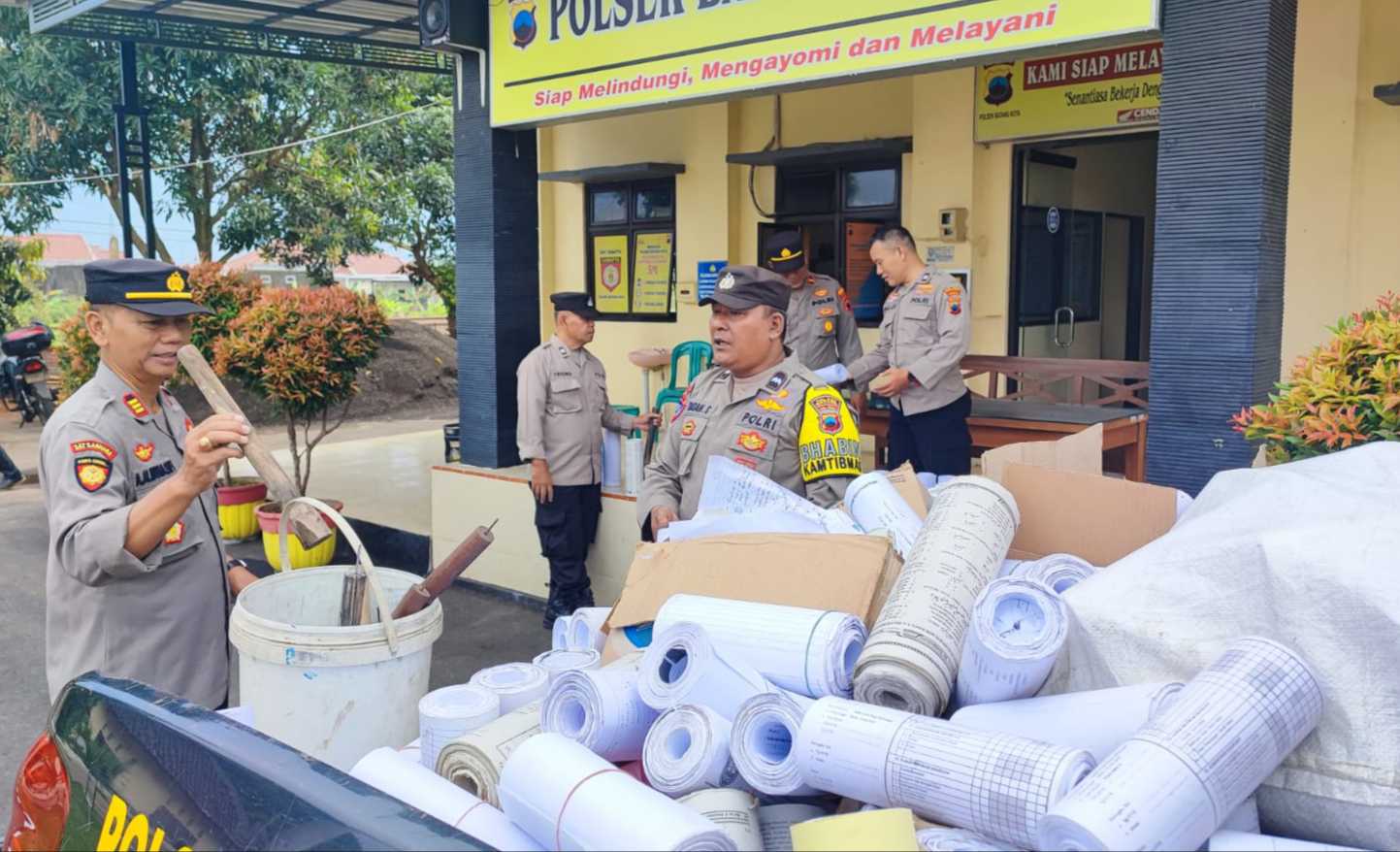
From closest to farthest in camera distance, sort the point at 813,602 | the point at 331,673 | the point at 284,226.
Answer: the point at 813,602
the point at 331,673
the point at 284,226

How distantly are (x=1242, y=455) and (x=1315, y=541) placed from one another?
7.57ft

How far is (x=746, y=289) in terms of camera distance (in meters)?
3.46

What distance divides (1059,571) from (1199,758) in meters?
0.89

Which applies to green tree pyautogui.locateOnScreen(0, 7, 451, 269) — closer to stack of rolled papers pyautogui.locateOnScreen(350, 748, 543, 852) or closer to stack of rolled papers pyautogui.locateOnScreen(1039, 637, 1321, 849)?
stack of rolled papers pyautogui.locateOnScreen(350, 748, 543, 852)

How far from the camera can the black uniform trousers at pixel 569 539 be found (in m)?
5.80

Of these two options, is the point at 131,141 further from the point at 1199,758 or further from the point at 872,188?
the point at 1199,758

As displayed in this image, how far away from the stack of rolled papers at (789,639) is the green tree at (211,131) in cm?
1125

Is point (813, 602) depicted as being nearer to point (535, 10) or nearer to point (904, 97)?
point (535, 10)

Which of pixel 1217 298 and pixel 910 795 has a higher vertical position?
pixel 1217 298

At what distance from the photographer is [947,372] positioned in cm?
574

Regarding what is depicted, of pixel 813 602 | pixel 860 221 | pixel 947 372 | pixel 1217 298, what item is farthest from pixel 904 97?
pixel 813 602

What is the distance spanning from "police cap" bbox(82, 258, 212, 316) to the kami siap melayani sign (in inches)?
110

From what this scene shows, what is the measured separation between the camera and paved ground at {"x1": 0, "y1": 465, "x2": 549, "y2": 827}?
479cm

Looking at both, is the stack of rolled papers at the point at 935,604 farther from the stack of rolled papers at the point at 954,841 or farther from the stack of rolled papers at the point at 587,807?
the stack of rolled papers at the point at 587,807
